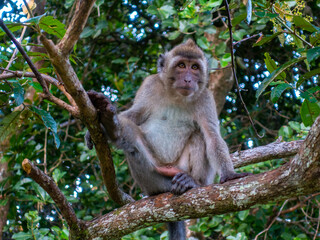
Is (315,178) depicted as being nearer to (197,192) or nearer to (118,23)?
(197,192)

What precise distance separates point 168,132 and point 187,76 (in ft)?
2.73

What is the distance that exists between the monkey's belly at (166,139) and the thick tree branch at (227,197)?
1173 millimetres

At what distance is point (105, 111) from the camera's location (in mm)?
4480

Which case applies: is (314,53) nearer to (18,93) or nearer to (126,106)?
(18,93)

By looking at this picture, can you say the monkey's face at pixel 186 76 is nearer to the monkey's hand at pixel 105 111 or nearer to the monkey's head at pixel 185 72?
the monkey's head at pixel 185 72

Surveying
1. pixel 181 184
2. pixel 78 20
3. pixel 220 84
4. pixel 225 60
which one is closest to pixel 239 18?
pixel 78 20

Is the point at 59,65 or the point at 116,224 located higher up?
the point at 59,65

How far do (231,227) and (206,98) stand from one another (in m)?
2.21

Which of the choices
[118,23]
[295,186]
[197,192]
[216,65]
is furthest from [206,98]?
[118,23]

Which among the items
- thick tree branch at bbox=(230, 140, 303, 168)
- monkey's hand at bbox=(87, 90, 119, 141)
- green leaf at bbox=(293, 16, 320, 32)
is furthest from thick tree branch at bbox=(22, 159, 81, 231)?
green leaf at bbox=(293, 16, 320, 32)

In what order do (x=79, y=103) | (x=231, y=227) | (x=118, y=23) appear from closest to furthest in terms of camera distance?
(x=79, y=103) < (x=231, y=227) < (x=118, y=23)

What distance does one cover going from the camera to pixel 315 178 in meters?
3.19

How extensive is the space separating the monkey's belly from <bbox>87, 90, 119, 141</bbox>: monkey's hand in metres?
1.03

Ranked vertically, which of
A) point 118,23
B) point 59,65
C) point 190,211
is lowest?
point 190,211
